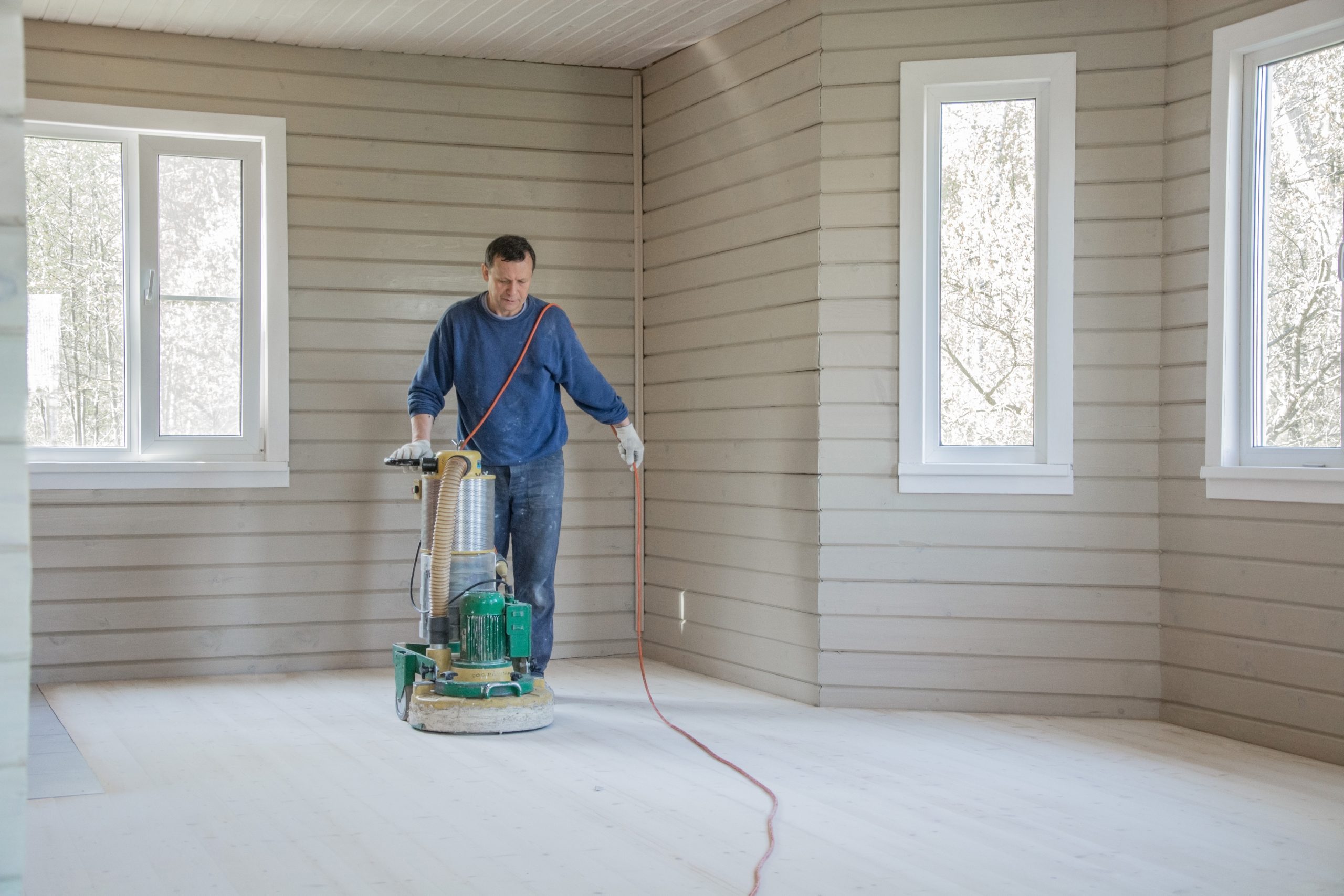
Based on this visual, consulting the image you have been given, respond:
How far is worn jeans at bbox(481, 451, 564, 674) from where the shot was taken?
455 centimetres

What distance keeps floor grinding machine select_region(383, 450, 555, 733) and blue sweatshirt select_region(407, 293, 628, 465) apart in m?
0.43

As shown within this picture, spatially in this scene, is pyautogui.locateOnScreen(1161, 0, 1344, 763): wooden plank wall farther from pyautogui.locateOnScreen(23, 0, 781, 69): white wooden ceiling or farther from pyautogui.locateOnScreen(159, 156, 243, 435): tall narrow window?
pyautogui.locateOnScreen(159, 156, 243, 435): tall narrow window

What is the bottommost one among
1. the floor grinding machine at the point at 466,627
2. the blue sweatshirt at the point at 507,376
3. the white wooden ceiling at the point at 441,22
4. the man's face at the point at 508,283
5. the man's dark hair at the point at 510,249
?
the floor grinding machine at the point at 466,627

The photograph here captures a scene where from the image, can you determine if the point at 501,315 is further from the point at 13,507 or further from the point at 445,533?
the point at 13,507

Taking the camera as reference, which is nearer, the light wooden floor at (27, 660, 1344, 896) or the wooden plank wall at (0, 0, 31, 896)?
the wooden plank wall at (0, 0, 31, 896)

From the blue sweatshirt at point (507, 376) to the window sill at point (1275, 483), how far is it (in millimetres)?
2018

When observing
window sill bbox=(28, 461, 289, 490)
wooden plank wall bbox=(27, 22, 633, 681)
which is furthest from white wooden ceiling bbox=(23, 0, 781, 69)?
window sill bbox=(28, 461, 289, 490)

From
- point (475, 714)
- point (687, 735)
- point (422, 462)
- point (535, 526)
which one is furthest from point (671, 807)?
point (535, 526)

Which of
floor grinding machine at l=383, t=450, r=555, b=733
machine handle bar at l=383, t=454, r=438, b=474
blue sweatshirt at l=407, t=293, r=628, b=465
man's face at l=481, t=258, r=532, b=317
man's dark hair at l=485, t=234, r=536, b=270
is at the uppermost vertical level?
man's dark hair at l=485, t=234, r=536, b=270

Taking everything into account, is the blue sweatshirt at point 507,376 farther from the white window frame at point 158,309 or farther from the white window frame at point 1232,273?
the white window frame at point 1232,273

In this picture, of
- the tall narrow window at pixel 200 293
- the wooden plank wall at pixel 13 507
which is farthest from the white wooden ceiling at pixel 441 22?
the wooden plank wall at pixel 13 507

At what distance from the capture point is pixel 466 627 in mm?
3941

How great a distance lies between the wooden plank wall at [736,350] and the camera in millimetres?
4605

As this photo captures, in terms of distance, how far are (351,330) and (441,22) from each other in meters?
1.30
